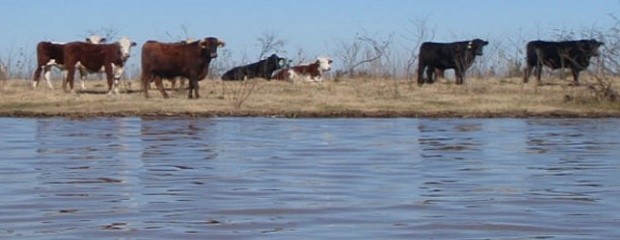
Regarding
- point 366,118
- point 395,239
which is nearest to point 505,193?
point 395,239

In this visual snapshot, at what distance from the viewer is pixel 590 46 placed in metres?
31.5

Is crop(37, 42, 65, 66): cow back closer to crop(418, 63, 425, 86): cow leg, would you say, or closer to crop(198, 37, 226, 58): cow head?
crop(198, 37, 226, 58): cow head

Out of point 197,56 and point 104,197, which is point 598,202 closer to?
point 104,197

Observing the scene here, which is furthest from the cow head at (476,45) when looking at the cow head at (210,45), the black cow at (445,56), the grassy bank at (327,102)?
the cow head at (210,45)

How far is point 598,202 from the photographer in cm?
891

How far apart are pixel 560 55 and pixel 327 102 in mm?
9419

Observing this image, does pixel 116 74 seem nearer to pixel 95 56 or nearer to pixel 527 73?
pixel 95 56

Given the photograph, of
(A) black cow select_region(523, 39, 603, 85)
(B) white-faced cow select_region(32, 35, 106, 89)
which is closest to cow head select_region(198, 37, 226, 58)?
(B) white-faced cow select_region(32, 35, 106, 89)

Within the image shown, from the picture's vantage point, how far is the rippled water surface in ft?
25.2

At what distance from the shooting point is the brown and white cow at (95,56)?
89.2ft

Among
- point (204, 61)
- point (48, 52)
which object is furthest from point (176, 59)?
point (48, 52)

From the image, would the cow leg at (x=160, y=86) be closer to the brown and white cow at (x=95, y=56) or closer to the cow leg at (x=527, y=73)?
the brown and white cow at (x=95, y=56)

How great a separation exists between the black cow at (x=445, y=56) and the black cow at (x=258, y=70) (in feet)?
14.7

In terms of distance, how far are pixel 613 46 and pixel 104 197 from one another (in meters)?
17.8
